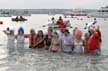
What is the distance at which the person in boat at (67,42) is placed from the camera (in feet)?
65.6

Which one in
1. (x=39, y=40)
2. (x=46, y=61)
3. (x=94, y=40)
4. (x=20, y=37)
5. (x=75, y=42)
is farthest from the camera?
(x=20, y=37)

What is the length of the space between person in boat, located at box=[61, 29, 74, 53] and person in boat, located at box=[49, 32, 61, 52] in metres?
0.24

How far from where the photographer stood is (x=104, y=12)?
128m

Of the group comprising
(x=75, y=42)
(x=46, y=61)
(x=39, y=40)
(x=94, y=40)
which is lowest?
(x=46, y=61)

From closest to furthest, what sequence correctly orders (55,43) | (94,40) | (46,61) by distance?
(46,61) → (94,40) → (55,43)

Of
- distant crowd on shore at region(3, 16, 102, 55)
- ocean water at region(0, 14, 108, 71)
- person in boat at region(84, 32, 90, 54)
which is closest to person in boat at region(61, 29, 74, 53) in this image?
distant crowd on shore at region(3, 16, 102, 55)

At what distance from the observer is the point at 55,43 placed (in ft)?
67.1

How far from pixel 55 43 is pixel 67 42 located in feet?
Result: 2.50

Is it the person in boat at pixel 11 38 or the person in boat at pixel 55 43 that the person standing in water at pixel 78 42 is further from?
the person in boat at pixel 11 38

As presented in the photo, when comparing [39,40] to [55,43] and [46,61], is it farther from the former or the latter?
[46,61]

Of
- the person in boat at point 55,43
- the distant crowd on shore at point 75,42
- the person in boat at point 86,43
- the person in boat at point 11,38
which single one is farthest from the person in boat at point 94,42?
the person in boat at point 11,38

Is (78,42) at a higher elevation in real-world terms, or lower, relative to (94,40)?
lower

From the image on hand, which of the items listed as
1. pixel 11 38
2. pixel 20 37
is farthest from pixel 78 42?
pixel 11 38

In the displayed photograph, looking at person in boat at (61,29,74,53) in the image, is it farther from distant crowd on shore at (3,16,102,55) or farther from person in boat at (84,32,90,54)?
person in boat at (84,32,90,54)
